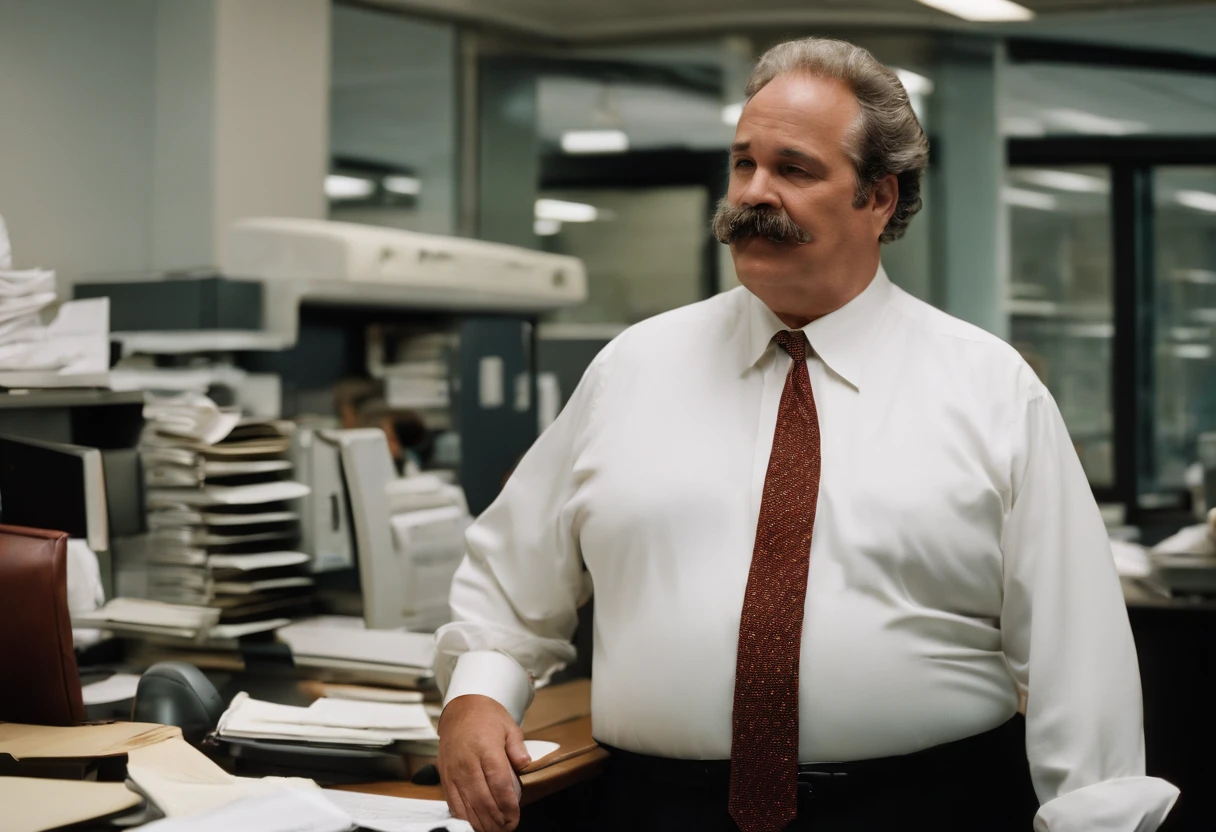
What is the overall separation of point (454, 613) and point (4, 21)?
1.58m

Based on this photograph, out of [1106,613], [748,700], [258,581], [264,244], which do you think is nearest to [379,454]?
[258,581]

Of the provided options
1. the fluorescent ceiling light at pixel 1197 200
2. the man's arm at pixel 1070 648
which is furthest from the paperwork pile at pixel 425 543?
the fluorescent ceiling light at pixel 1197 200

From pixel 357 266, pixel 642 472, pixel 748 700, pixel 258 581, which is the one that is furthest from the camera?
pixel 357 266

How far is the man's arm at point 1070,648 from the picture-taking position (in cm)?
146

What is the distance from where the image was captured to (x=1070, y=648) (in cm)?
150

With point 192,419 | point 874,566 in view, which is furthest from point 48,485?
point 874,566

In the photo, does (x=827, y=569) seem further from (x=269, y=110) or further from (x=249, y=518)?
Result: (x=269, y=110)

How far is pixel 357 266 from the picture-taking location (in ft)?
8.95

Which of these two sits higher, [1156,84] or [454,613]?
[1156,84]

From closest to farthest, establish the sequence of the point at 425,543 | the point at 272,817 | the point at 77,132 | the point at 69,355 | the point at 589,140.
→ the point at 272,817 → the point at 69,355 → the point at 425,543 → the point at 77,132 → the point at 589,140

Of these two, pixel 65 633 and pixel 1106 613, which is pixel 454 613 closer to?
pixel 65 633

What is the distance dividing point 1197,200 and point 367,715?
4885 mm

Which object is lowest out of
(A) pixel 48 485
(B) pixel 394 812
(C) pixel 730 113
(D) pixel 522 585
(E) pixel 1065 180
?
(B) pixel 394 812

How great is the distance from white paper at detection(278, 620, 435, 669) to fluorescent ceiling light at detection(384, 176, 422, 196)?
107 inches
